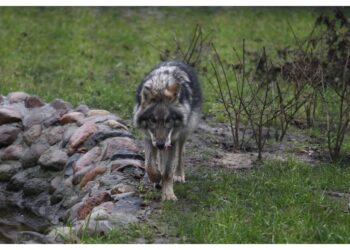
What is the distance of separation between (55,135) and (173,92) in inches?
126

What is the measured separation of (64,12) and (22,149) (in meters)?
7.46

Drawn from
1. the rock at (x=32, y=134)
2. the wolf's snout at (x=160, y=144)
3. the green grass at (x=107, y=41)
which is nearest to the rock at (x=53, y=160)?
the rock at (x=32, y=134)

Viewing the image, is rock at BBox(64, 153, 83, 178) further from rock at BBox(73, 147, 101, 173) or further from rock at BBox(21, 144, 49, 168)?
rock at BBox(21, 144, 49, 168)

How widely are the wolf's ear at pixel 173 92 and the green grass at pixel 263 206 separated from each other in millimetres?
1069

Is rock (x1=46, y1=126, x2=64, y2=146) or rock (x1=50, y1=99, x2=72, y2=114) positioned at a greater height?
rock (x1=50, y1=99, x2=72, y2=114)

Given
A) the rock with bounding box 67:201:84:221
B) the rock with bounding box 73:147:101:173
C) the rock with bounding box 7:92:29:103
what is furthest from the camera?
the rock with bounding box 7:92:29:103

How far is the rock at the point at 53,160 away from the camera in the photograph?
9453mm

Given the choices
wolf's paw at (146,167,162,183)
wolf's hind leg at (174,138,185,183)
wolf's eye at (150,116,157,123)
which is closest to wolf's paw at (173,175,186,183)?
wolf's hind leg at (174,138,185,183)

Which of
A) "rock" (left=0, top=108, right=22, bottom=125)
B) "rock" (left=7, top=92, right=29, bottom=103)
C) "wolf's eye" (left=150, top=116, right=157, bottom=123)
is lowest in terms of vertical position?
"rock" (left=0, top=108, right=22, bottom=125)

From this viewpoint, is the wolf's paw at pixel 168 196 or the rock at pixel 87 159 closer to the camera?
the wolf's paw at pixel 168 196

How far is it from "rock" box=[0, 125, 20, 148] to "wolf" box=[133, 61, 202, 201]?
3.15 m

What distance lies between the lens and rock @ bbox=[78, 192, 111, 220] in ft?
24.5

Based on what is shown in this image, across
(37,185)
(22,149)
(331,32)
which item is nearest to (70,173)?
(37,185)

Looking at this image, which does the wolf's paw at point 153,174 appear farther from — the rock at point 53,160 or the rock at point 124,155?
the rock at point 53,160
